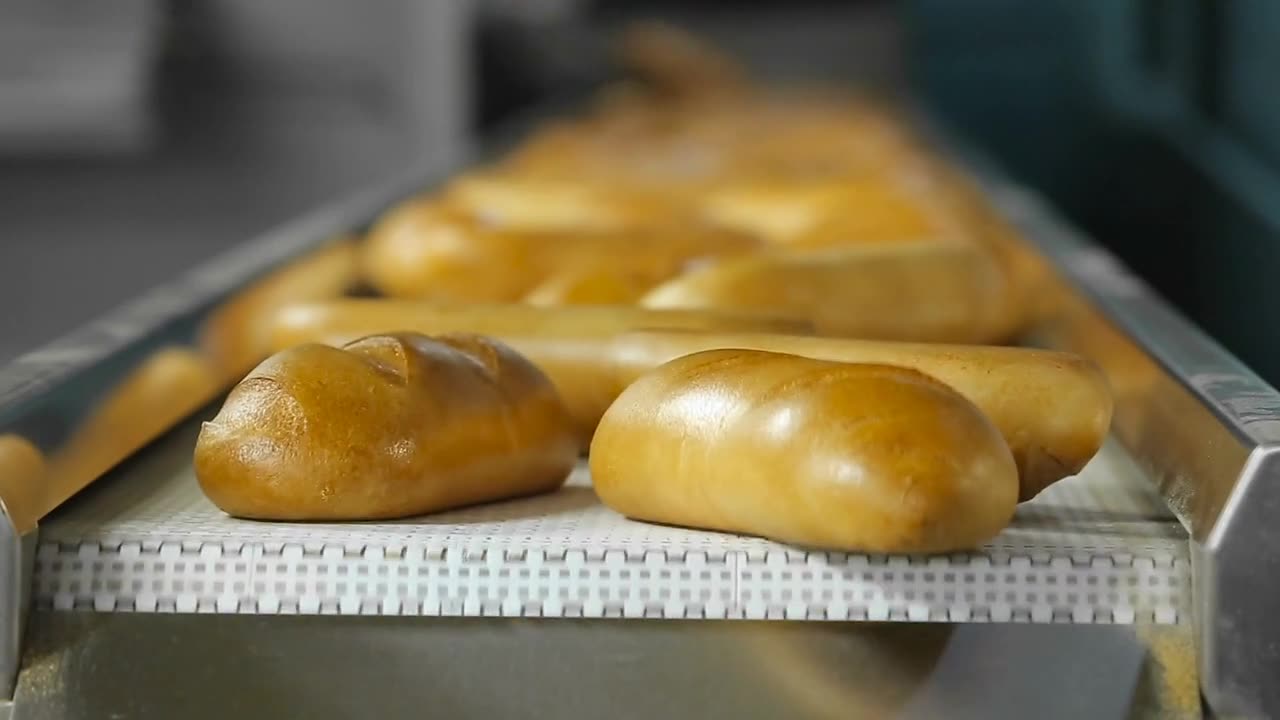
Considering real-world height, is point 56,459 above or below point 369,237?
above

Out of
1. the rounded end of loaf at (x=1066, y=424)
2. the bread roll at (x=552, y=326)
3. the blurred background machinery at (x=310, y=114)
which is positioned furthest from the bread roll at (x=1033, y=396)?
the blurred background machinery at (x=310, y=114)

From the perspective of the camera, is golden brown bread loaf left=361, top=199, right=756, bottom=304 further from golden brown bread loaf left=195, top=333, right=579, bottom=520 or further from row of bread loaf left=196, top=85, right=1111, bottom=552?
golden brown bread loaf left=195, top=333, right=579, bottom=520

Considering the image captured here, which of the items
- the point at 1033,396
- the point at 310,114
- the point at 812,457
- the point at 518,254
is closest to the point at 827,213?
the point at 518,254

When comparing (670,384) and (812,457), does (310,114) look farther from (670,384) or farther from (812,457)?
(812,457)

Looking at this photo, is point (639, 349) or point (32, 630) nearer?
point (32, 630)

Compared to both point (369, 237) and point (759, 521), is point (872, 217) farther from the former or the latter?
point (759, 521)

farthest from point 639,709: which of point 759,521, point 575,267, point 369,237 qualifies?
point 369,237

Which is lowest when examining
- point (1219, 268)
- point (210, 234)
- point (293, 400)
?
point (210, 234)
